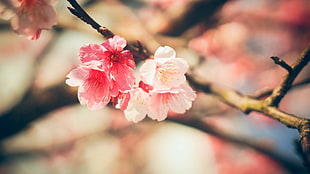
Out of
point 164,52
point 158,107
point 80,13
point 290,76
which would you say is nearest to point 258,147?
point 290,76

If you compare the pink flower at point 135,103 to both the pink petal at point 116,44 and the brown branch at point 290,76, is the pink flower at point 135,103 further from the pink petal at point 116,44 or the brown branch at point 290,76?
the brown branch at point 290,76

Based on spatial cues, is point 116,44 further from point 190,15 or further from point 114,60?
point 190,15

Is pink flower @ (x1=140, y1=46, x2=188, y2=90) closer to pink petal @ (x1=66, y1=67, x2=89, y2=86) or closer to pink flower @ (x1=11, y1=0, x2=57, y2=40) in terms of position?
pink petal @ (x1=66, y1=67, x2=89, y2=86)

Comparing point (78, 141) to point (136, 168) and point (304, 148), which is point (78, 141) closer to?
point (136, 168)

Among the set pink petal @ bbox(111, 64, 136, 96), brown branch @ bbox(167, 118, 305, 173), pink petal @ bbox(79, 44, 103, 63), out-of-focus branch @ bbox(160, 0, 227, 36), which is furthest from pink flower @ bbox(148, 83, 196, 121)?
brown branch @ bbox(167, 118, 305, 173)

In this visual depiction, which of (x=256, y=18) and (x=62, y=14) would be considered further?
(x=256, y=18)

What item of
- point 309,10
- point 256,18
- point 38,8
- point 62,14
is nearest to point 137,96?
point 38,8

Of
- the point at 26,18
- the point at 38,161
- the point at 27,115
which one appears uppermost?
the point at 26,18
